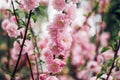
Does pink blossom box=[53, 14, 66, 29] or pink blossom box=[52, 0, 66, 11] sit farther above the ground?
pink blossom box=[52, 0, 66, 11]

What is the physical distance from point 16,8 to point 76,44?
6.68 feet

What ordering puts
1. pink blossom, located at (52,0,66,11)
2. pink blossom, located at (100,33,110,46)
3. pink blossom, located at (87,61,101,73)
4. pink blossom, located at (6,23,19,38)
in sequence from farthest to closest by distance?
pink blossom, located at (100,33,110,46) < pink blossom, located at (87,61,101,73) < pink blossom, located at (6,23,19,38) < pink blossom, located at (52,0,66,11)

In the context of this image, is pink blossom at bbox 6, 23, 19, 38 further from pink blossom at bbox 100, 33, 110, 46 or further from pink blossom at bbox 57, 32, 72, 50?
pink blossom at bbox 100, 33, 110, 46

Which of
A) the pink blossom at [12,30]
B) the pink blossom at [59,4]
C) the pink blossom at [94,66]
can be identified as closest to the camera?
the pink blossom at [59,4]

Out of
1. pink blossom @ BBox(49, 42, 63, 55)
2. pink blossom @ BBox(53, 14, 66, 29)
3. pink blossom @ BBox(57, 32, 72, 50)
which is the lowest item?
pink blossom @ BBox(49, 42, 63, 55)

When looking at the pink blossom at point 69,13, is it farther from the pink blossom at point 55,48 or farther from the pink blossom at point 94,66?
the pink blossom at point 94,66

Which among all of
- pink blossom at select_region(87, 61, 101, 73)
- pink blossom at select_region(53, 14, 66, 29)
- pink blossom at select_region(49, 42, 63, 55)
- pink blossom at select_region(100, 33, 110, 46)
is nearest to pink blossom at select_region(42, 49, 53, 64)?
pink blossom at select_region(49, 42, 63, 55)

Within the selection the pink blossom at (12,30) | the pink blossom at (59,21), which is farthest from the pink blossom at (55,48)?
the pink blossom at (12,30)

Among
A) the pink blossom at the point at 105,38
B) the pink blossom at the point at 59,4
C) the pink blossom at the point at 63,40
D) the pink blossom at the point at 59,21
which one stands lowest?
the pink blossom at the point at 105,38

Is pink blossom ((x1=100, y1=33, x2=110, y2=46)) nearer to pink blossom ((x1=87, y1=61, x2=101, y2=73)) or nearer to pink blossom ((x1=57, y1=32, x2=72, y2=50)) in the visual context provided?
pink blossom ((x1=87, y1=61, x2=101, y2=73))

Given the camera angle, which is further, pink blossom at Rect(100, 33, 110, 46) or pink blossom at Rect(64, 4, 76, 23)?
pink blossom at Rect(100, 33, 110, 46)

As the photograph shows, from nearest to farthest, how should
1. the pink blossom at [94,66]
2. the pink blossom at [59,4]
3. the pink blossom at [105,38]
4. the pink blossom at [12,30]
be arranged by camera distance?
the pink blossom at [59,4], the pink blossom at [12,30], the pink blossom at [94,66], the pink blossom at [105,38]

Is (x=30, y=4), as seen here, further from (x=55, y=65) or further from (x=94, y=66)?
(x=94, y=66)

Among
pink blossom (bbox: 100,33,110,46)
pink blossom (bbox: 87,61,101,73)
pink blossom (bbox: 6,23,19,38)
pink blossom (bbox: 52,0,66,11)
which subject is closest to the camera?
pink blossom (bbox: 52,0,66,11)
